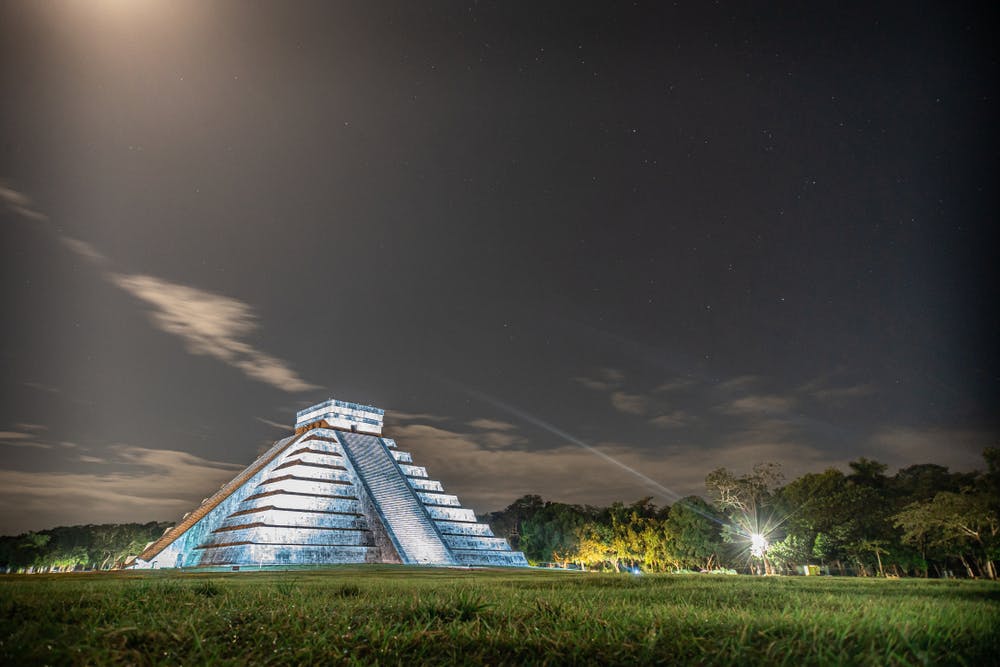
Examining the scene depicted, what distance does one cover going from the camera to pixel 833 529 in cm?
5431

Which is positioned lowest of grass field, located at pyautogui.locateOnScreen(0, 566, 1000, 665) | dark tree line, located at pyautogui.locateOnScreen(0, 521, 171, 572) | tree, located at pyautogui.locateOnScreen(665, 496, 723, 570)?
dark tree line, located at pyautogui.locateOnScreen(0, 521, 171, 572)

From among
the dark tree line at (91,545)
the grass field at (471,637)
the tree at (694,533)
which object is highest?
the grass field at (471,637)

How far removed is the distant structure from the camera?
53938mm

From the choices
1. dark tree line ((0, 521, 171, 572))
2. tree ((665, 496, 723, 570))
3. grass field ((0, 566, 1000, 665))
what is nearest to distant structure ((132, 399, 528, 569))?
tree ((665, 496, 723, 570))

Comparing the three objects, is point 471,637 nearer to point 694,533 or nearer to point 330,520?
point 330,520

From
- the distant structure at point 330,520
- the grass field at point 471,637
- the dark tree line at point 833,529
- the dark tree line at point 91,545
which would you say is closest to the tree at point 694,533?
the dark tree line at point 833,529

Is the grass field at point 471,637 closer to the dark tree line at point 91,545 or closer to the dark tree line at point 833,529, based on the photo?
the dark tree line at point 833,529

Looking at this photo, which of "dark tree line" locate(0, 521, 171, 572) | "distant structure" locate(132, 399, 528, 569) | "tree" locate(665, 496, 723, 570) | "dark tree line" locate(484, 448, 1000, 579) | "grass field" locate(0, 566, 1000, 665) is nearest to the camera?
"grass field" locate(0, 566, 1000, 665)

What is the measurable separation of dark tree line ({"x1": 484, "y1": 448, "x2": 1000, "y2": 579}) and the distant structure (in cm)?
2206

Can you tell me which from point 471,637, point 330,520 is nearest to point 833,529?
point 330,520

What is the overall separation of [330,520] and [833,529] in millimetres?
51614

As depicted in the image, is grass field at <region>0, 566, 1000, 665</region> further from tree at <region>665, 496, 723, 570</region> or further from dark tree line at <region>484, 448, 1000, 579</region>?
tree at <region>665, 496, 723, 570</region>

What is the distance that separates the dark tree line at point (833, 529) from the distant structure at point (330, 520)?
22064 millimetres

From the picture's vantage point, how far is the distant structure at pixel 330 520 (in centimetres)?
5394
